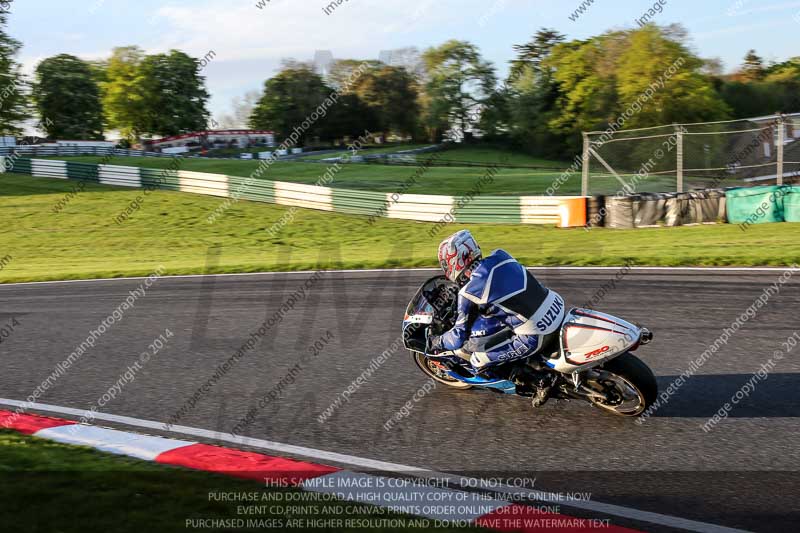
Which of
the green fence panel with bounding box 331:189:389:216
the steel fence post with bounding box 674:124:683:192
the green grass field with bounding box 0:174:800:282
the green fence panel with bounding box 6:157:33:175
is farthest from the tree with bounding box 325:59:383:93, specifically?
the steel fence post with bounding box 674:124:683:192

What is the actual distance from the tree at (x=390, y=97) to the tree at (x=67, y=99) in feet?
105

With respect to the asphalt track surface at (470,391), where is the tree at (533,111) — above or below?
above

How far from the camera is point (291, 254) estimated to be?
18703mm

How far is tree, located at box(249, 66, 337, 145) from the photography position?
78188 mm

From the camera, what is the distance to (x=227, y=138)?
8594cm

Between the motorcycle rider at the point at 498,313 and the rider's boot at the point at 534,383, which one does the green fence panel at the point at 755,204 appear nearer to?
the motorcycle rider at the point at 498,313

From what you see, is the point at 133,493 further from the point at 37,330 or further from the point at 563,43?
the point at 563,43

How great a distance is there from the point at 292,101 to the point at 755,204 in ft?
216

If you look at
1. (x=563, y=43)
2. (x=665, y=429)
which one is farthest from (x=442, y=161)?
(x=665, y=429)

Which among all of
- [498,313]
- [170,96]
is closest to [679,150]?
[498,313]

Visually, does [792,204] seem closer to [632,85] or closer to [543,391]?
[543,391]

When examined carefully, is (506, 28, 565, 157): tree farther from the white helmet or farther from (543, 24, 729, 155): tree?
the white helmet

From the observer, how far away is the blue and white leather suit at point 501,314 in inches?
238

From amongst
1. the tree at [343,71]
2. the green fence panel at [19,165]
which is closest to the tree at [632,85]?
the tree at [343,71]
